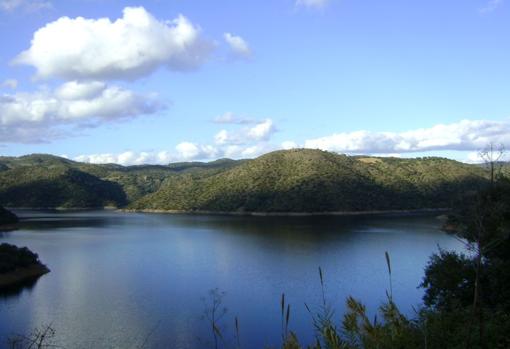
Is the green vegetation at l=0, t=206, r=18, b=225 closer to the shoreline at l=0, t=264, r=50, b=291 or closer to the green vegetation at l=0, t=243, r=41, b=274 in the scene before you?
the green vegetation at l=0, t=243, r=41, b=274

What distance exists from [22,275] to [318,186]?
117 metres

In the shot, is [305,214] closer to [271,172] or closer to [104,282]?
[271,172]

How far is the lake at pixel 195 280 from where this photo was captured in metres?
32.9

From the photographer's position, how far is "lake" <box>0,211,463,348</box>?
32938 mm

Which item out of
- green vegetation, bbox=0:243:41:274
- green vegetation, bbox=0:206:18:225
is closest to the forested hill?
green vegetation, bbox=0:206:18:225

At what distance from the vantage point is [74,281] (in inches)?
2003

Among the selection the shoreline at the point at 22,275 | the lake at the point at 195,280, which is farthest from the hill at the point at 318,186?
the shoreline at the point at 22,275

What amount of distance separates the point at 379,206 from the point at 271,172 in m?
40.1

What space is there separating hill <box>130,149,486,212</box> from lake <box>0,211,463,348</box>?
54580 millimetres

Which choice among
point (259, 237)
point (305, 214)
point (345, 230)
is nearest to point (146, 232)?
point (259, 237)

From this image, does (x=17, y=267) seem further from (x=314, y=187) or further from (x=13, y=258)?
(x=314, y=187)

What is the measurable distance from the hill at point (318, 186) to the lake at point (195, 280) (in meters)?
54.6

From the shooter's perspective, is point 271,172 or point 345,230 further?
point 271,172

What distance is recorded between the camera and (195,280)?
52250mm
